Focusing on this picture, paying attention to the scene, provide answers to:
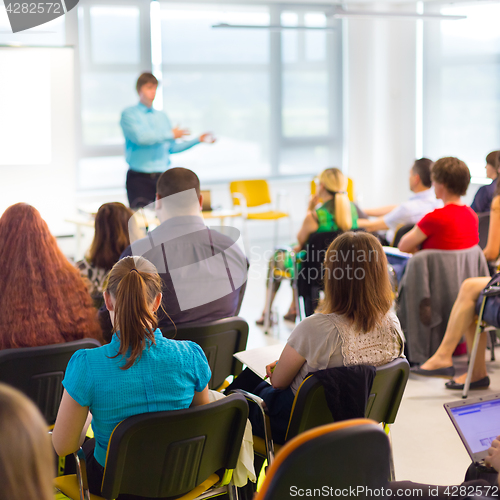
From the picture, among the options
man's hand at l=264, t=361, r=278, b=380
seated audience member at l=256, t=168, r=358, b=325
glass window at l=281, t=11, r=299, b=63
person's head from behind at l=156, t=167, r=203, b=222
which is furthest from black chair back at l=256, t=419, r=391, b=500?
glass window at l=281, t=11, r=299, b=63

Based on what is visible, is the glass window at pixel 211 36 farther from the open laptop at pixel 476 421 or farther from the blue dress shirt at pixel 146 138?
the open laptop at pixel 476 421

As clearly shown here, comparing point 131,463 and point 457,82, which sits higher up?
point 457,82

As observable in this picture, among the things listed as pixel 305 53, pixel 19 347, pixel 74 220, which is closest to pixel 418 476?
pixel 19 347

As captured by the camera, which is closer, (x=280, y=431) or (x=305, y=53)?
(x=280, y=431)

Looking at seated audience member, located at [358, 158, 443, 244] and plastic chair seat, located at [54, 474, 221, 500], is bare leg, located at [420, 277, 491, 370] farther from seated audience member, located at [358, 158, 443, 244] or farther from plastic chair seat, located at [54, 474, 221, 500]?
plastic chair seat, located at [54, 474, 221, 500]

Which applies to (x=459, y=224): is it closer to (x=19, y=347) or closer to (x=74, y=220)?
(x=19, y=347)

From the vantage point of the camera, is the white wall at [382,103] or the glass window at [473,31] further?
the white wall at [382,103]

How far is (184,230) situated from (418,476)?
1.43m

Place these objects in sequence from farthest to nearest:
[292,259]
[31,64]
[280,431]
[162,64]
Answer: [162,64] < [31,64] < [292,259] < [280,431]

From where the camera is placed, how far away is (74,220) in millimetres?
5590

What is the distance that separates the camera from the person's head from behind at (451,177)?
142 inches

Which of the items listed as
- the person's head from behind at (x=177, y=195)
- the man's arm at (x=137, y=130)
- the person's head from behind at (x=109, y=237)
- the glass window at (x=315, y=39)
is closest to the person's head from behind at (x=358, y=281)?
the person's head from behind at (x=177, y=195)

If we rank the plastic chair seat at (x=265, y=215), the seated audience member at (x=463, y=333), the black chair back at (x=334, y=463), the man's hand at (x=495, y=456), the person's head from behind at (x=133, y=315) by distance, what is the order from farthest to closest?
the plastic chair seat at (x=265, y=215) < the seated audience member at (x=463, y=333) < the person's head from behind at (x=133, y=315) < the man's hand at (x=495, y=456) < the black chair back at (x=334, y=463)

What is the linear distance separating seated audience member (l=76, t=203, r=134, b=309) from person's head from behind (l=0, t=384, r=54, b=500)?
7.11 ft
